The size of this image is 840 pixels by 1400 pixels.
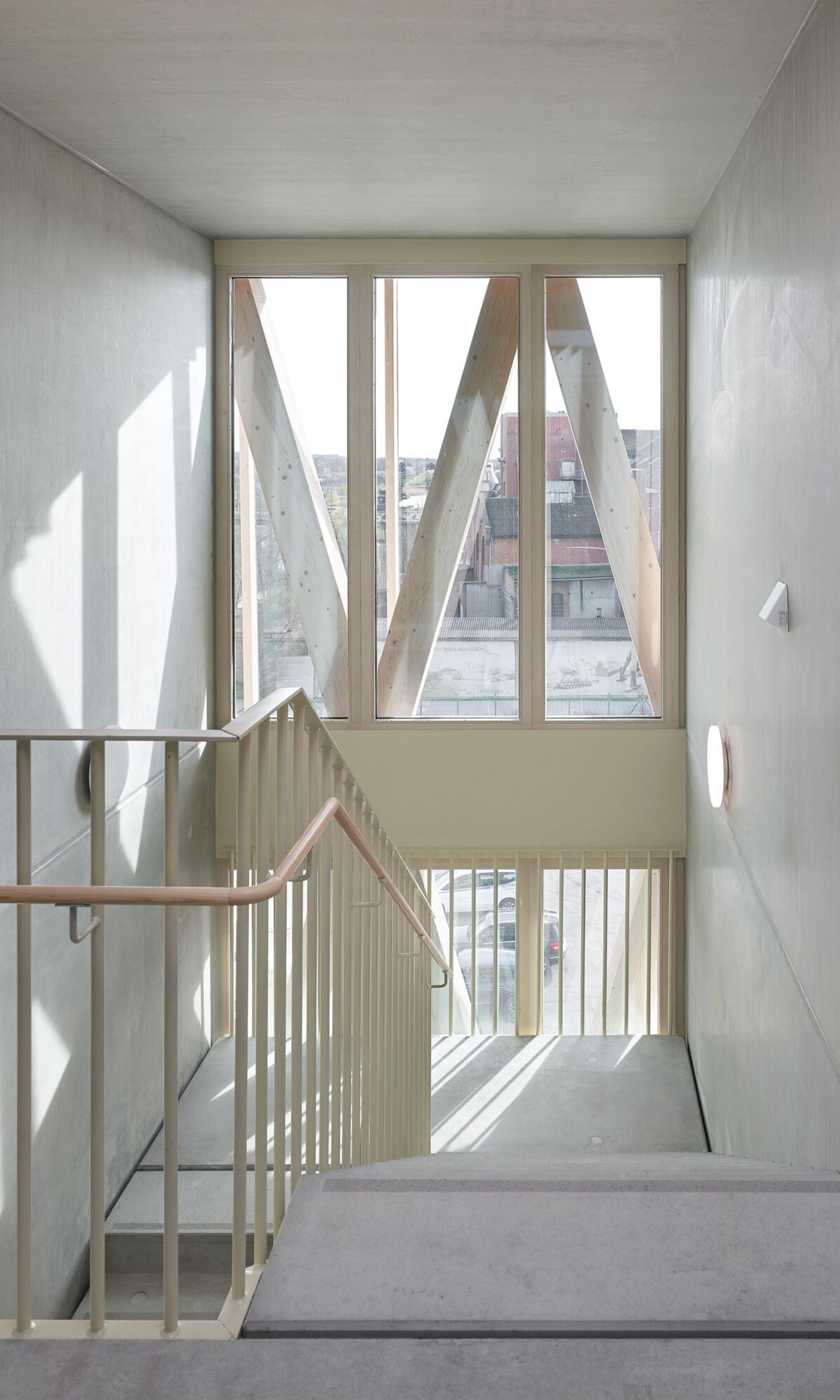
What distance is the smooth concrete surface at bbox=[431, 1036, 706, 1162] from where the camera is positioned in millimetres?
5219

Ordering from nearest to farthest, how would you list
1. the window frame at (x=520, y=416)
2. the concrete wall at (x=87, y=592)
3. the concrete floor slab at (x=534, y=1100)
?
the concrete wall at (x=87, y=592) → the concrete floor slab at (x=534, y=1100) → the window frame at (x=520, y=416)

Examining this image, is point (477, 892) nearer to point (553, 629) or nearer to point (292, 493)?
point (553, 629)

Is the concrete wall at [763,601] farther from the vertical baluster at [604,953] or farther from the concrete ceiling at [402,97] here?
the vertical baluster at [604,953]

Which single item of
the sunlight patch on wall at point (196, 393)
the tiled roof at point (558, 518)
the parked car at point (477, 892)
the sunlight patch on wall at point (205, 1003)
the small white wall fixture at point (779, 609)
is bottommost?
the sunlight patch on wall at point (205, 1003)

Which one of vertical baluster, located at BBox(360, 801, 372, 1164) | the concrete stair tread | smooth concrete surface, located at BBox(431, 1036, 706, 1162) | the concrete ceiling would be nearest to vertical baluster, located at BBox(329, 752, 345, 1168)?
the concrete stair tread

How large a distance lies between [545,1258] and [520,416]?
15.8ft

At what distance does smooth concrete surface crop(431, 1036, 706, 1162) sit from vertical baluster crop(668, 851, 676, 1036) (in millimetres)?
97

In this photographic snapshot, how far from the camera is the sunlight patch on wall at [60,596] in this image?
145 inches

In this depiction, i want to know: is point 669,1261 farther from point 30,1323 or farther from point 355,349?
point 355,349

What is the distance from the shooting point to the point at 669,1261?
1.69m

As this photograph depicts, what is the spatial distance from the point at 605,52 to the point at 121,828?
3.22 metres

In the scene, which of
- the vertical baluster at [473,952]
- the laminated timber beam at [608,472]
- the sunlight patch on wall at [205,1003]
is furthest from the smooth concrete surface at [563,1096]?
the laminated timber beam at [608,472]

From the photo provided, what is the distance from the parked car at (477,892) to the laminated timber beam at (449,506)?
936 mm

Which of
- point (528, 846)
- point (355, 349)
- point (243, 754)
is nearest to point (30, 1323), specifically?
point (243, 754)
